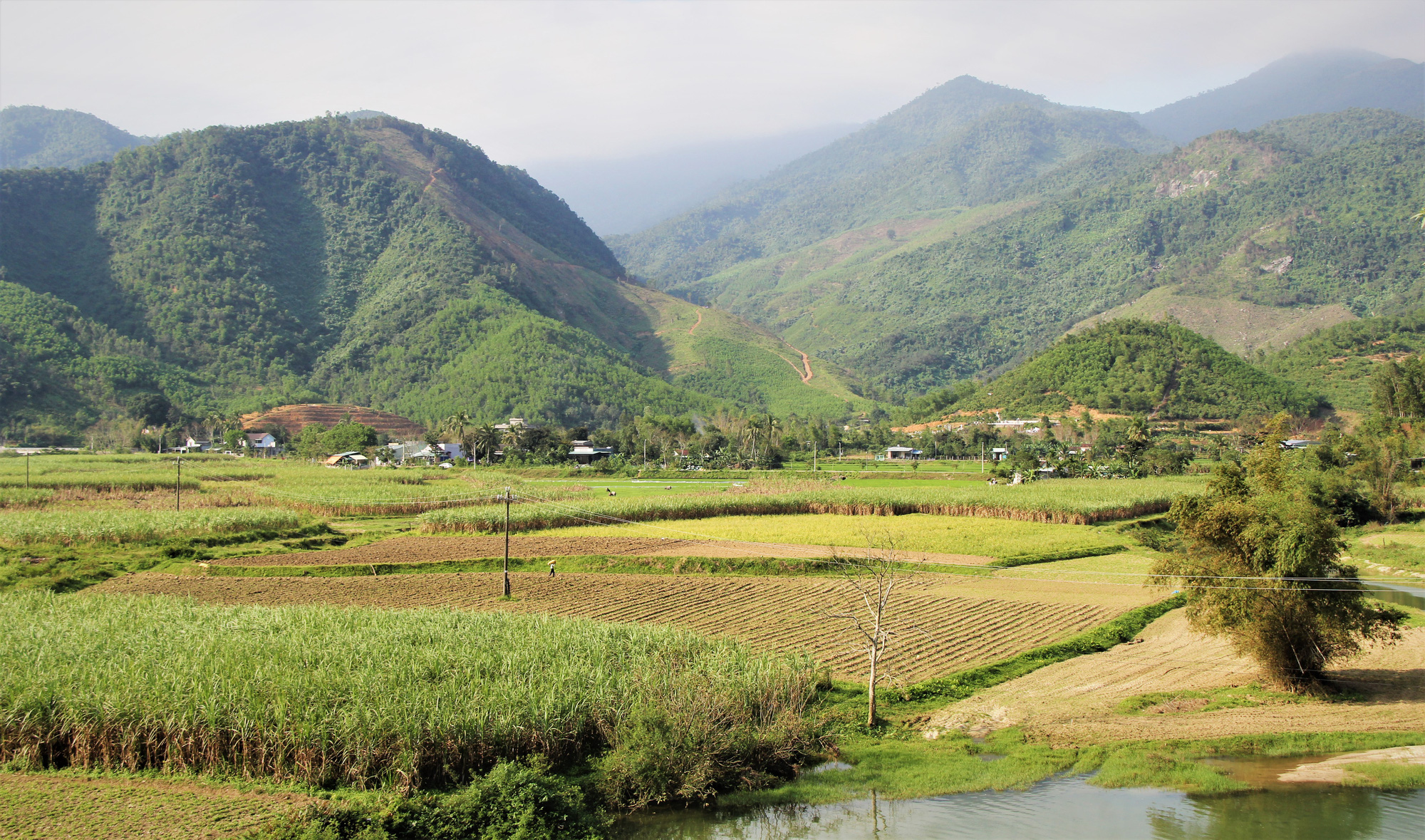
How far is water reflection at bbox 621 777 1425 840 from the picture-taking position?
14.5 meters

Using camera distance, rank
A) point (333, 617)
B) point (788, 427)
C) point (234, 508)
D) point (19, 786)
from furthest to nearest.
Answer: point (788, 427)
point (234, 508)
point (333, 617)
point (19, 786)

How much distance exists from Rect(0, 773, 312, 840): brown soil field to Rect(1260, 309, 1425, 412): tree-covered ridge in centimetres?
12427

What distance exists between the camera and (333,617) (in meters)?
22.4

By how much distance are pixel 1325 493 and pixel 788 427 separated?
7116 centimetres

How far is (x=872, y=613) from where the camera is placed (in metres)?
19.7

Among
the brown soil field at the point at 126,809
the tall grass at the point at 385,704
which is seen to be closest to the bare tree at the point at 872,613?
the tall grass at the point at 385,704

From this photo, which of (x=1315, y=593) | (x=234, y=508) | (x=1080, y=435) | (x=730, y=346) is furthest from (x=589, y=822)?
(x=730, y=346)

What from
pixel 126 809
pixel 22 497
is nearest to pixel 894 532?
pixel 126 809

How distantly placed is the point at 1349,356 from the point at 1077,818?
442ft

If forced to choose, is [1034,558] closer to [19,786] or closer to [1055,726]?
[1055,726]

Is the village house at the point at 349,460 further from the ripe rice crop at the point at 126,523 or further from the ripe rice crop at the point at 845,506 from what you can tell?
the ripe rice crop at the point at 126,523

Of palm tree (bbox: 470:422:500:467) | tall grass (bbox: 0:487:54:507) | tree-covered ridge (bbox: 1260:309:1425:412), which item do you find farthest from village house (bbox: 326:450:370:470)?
tree-covered ridge (bbox: 1260:309:1425:412)

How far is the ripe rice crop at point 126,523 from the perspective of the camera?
39.0 meters

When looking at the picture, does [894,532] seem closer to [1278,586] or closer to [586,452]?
[1278,586]
